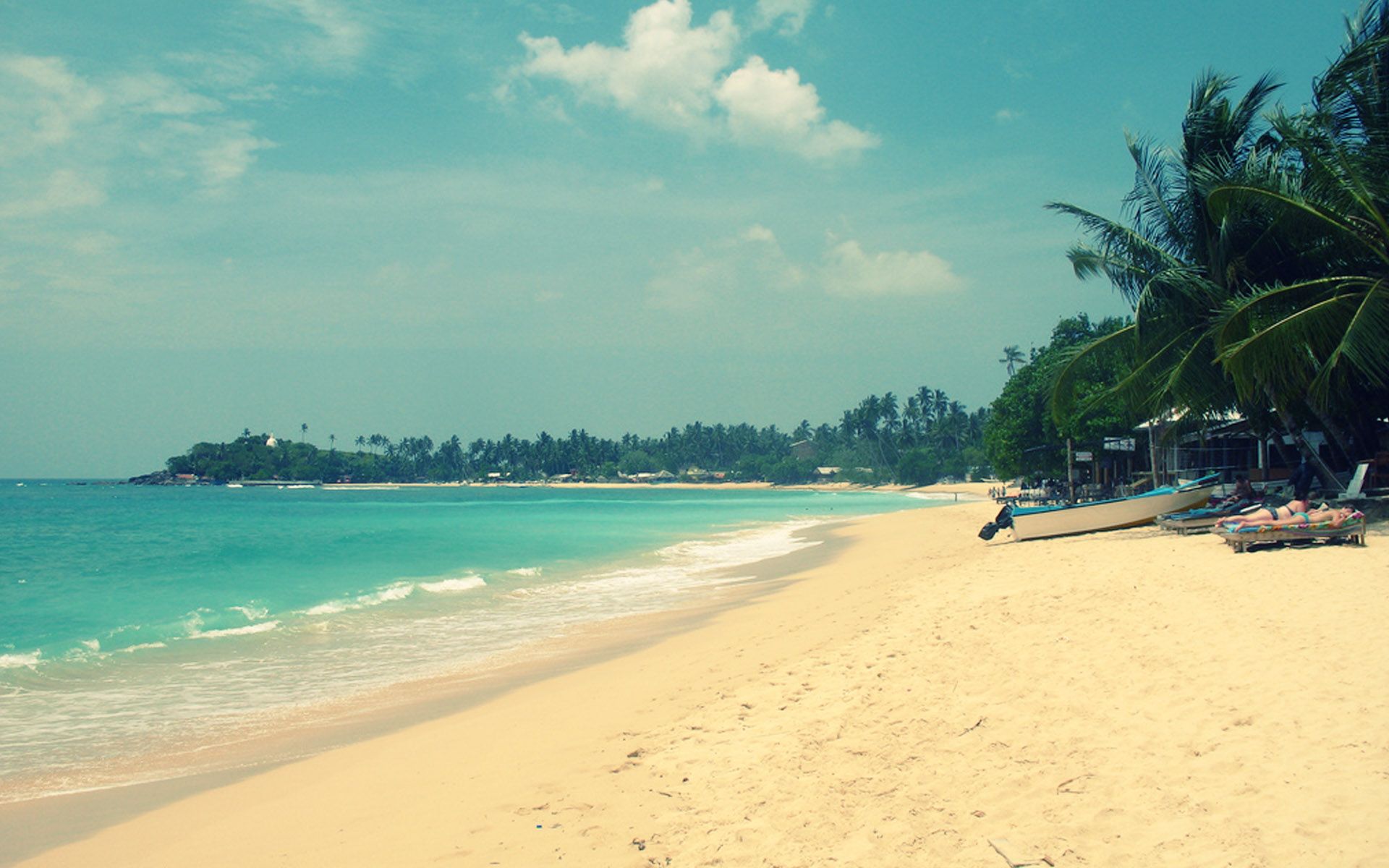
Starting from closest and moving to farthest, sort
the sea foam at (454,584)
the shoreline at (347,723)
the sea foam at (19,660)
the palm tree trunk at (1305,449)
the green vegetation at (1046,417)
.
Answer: the shoreline at (347,723) < the sea foam at (19,660) < the palm tree trunk at (1305,449) < the sea foam at (454,584) < the green vegetation at (1046,417)

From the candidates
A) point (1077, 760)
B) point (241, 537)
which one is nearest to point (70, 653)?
point (1077, 760)

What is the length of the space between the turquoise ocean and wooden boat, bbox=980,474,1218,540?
613cm

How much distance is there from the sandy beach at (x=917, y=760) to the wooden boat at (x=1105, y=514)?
831 centimetres

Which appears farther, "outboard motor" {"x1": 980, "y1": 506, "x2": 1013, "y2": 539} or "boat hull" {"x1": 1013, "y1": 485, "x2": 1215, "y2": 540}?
"outboard motor" {"x1": 980, "y1": 506, "x2": 1013, "y2": 539}

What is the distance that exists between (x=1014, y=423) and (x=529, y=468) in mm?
160782

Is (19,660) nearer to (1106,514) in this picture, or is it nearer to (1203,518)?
(1203,518)

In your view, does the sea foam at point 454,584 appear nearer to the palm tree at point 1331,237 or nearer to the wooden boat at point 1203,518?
the wooden boat at point 1203,518

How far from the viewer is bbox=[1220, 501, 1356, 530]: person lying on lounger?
10.4m

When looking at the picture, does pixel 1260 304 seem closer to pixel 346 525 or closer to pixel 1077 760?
pixel 1077 760

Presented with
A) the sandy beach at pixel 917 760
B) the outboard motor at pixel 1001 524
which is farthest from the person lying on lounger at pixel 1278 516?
the outboard motor at pixel 1001 524

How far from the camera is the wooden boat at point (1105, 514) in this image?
1673 centimetres

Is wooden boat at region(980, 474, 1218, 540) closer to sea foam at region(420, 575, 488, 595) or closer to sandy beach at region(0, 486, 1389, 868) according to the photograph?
sandy beach at region(0, 486, 1389, 868)

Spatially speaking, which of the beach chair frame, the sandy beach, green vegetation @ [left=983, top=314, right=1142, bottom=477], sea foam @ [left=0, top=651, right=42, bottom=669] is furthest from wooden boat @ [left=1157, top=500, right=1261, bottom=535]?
sea foam @ [left=0, top=651, right=42, bottom=669]

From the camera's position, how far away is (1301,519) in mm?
10438
